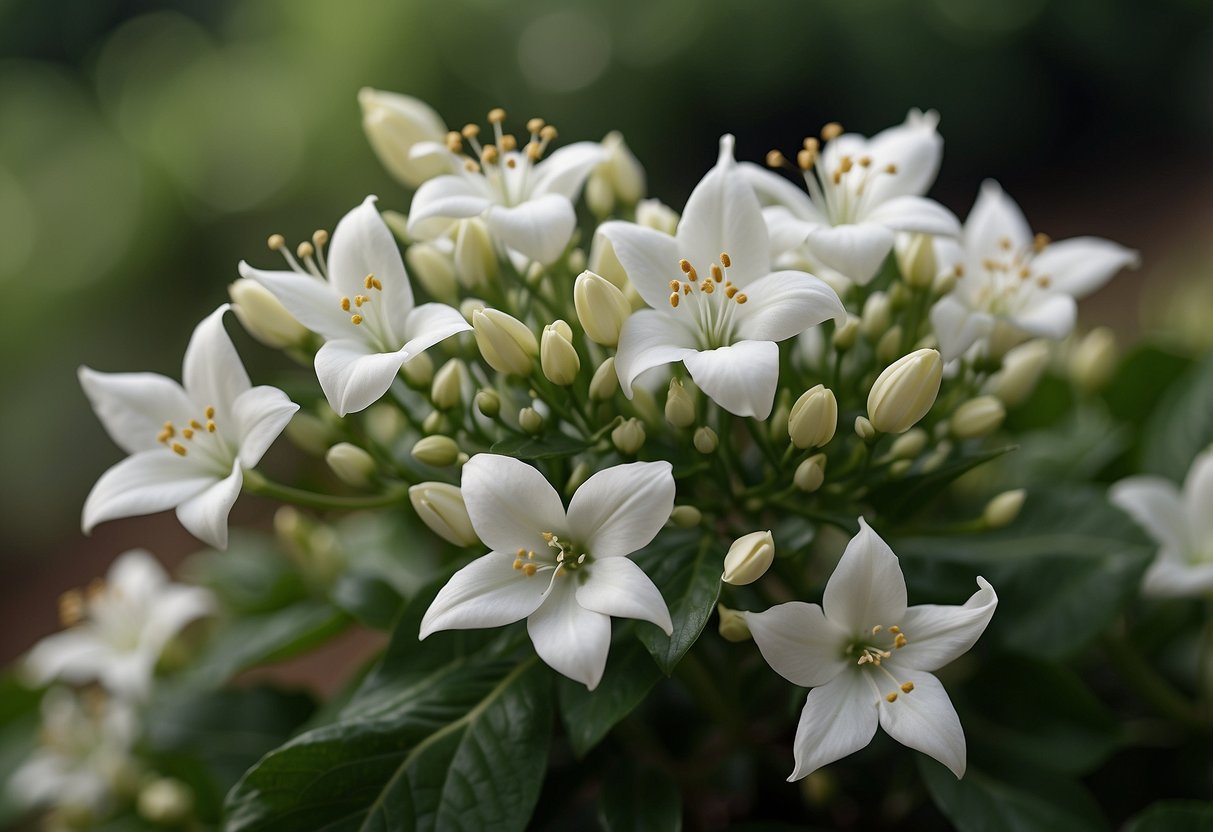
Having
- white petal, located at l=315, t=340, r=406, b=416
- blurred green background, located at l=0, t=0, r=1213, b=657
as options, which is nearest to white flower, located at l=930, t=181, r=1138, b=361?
white petal, located at l=315, t=340, r=406, b=416

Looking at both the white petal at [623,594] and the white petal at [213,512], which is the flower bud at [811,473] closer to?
the white petal at [623,594]

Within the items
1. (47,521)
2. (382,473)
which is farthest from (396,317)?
(47,521)

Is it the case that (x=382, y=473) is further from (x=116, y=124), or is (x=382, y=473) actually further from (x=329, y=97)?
(x=116, y=124)

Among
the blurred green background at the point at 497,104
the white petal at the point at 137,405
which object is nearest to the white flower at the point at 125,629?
the white petal at the point at 137,405

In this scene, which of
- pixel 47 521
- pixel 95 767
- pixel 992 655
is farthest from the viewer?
pixel 47 521

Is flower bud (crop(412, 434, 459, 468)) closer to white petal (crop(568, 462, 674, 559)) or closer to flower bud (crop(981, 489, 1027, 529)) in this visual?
white petal (crop(568, 462, 674, 559))
